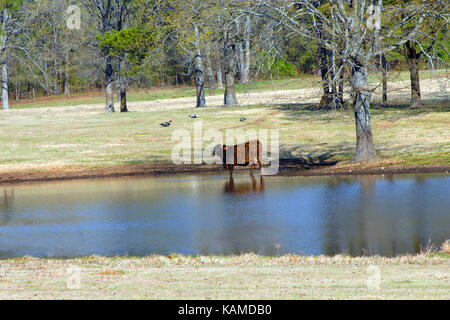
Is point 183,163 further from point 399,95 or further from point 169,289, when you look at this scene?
point 399,95

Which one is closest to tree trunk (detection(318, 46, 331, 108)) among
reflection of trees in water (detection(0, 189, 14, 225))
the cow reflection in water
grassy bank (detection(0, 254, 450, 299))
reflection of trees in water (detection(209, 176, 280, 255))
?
the cow reflection in water

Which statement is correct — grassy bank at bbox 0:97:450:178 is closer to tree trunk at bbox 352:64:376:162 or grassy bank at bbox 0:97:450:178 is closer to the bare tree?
tree trunk at bbox 352:64:376:162

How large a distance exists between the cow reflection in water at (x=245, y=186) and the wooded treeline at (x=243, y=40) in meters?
3.66

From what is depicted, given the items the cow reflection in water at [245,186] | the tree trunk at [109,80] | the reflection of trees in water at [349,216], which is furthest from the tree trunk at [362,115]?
the tree trunk at [109,80]

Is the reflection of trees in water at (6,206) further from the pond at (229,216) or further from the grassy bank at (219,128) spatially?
the grassy bank at (219,128)

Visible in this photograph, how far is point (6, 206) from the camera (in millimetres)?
19516

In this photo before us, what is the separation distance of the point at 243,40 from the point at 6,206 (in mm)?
10833

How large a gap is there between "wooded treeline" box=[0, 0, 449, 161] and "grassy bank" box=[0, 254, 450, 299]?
10.6 metres

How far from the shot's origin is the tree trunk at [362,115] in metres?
22.0

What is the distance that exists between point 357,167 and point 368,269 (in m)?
14.3

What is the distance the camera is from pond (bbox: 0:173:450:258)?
13.0 m

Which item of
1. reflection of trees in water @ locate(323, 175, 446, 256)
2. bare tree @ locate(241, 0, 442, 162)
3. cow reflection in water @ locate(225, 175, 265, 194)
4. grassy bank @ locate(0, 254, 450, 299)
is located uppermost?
bare tree @ locate(241, 0, 442, 162)
